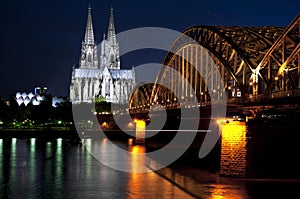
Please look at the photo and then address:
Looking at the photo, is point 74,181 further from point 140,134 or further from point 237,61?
point 140,134

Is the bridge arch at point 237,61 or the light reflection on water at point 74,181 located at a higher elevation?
the bridge arch at point 237,61

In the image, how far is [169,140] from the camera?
84750mm

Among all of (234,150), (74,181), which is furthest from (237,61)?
(74,181)

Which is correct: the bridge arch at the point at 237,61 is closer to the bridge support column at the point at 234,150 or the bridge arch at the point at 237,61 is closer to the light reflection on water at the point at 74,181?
the bridge support column at the point at 234,150

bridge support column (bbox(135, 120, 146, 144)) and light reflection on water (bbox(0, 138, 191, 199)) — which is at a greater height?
bridge support column (bbox(135, 120, 146, 144))

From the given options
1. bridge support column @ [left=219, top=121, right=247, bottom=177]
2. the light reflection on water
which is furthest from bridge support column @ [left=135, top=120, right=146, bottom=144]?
bridge support column @ [left=219, top=121, right=247, bottom=177]

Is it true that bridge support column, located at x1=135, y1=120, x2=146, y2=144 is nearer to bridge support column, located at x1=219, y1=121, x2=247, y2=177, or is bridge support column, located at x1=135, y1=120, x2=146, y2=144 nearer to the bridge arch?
the bridge arch

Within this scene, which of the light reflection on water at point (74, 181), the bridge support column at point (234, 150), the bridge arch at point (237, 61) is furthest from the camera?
the bridge arch at point (237, 61)

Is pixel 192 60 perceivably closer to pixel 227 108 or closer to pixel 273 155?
pixel 227 108

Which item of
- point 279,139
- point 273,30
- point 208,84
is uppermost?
point 273,30

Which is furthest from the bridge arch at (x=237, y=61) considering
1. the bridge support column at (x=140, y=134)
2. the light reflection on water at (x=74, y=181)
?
the light reflection on water at (x=74, y=181)

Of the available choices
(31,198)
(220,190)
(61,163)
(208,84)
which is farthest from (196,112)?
(31,198)

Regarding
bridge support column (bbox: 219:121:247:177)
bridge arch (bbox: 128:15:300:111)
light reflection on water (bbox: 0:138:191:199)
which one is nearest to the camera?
light reflection on water (bbox: 0:138:191:199)

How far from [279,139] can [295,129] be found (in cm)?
125
